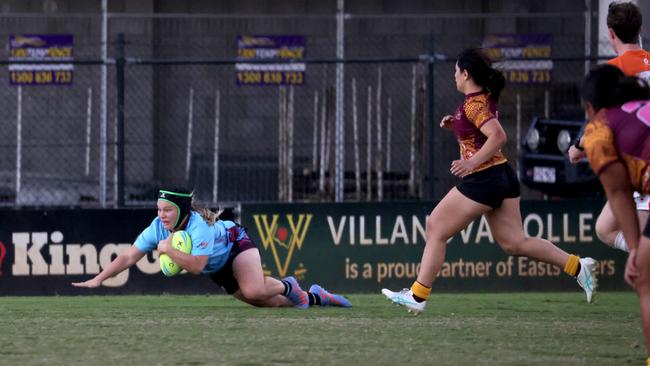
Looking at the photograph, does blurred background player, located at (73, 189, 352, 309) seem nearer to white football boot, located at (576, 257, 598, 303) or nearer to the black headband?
the black headband

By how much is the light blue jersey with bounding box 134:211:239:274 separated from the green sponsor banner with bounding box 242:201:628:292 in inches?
109

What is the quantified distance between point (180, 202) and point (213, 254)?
19.5 inches

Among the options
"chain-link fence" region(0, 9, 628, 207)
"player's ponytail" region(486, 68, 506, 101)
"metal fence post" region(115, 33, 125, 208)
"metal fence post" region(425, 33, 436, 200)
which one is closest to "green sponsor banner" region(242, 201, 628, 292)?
"metal fence post" region(425, 33, 436, 200)

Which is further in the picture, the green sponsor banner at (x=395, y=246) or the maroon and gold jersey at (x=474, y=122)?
the green sponsor banner at (x=395, y=246)

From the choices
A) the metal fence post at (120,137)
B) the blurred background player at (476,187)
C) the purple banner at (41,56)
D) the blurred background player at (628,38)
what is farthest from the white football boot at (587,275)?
the purple banner at (41,56)

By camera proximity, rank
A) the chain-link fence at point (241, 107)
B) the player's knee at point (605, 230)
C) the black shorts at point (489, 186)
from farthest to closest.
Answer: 1. the chain-link fence at point (241, 107)
2. the black shorts at point (489, 186)
3. the player's knee at point (605, 230)

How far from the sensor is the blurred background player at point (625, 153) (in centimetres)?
622

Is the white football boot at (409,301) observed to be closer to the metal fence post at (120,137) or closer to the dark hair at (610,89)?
the dark hair at (610,89)

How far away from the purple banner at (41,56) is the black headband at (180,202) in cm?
791

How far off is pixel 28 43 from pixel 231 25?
2.67 meters

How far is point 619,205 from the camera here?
627 cm

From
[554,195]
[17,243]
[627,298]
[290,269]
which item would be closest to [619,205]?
[627,298]

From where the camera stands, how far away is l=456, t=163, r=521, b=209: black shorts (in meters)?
9.05

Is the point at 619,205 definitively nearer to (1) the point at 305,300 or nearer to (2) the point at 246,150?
(1) the point at 305,300
